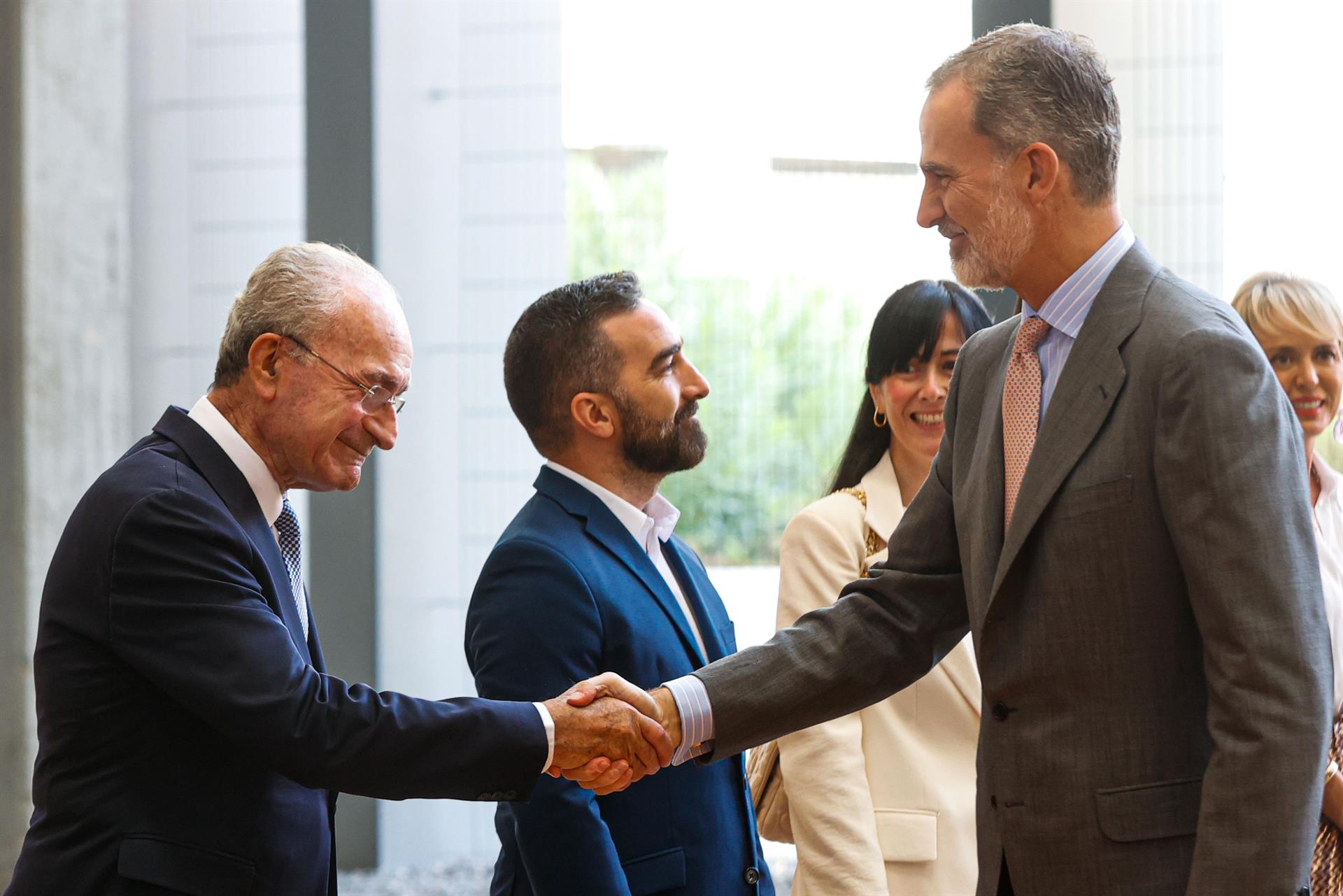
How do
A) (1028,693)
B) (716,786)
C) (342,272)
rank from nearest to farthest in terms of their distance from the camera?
(1028,693), (342,272), (716,786)

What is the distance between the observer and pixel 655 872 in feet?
6.32

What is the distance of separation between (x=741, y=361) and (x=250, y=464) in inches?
84.2

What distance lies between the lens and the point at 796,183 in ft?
12.0

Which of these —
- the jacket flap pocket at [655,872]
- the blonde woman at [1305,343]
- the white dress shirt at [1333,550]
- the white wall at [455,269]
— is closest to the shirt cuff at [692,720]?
the jacket flap pocket at [655,872]

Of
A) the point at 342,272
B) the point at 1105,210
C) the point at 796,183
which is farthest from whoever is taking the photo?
the point at 796,183

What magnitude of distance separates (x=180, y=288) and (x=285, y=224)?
1.27ft

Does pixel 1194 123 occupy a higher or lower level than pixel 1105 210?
higher

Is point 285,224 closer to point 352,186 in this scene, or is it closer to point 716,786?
point 352,186

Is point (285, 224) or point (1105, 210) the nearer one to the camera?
point (1105, 210)

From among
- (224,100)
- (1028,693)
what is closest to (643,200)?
(224,100)

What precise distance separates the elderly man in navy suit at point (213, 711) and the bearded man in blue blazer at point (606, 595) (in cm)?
13

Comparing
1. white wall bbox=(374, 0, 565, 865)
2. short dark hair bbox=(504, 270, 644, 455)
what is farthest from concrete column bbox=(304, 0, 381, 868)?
short dark hair bbox=(504, 270, 644, 455)

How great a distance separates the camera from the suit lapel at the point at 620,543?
211 cm

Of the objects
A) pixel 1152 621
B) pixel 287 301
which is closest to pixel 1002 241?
pixel 1152 621
